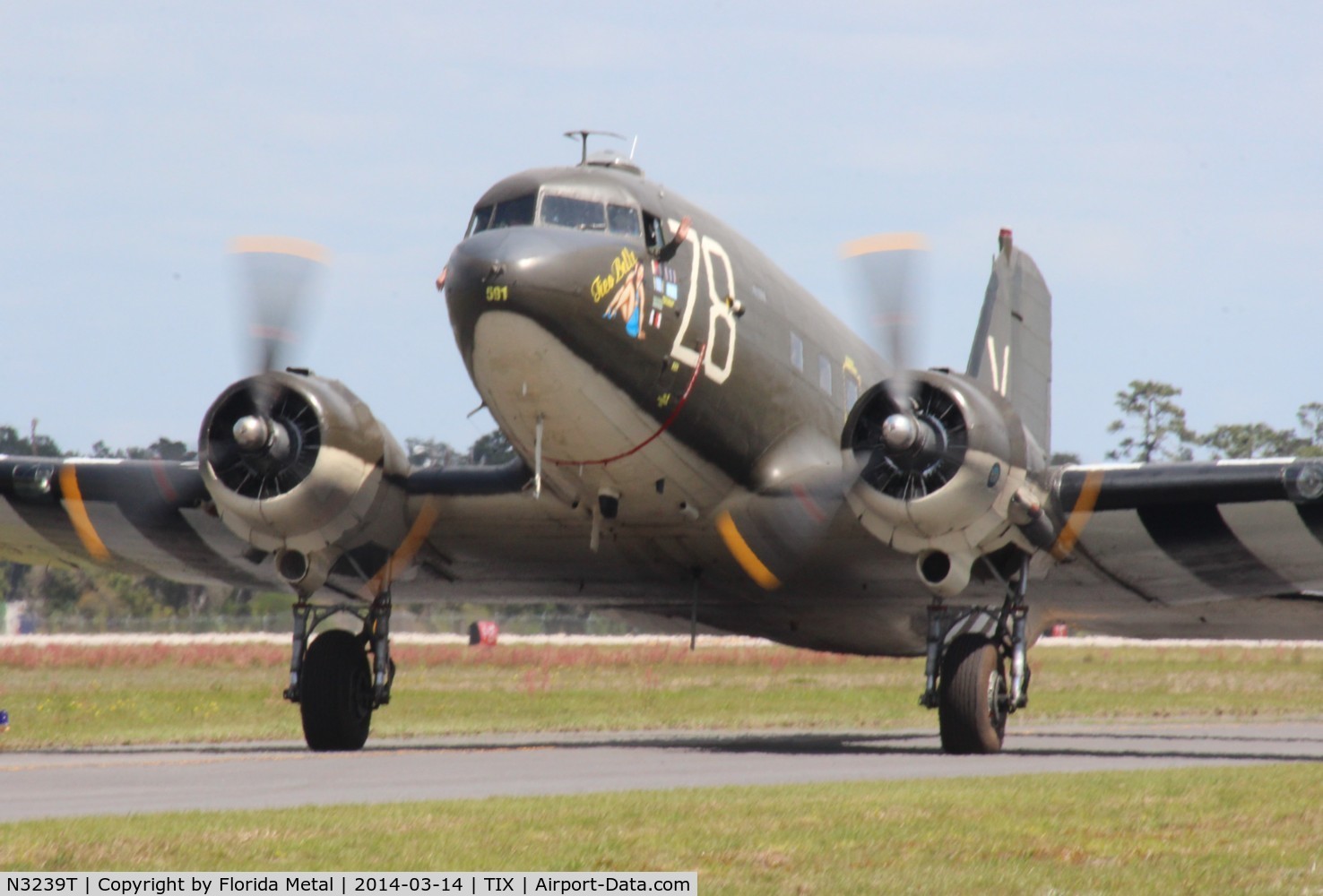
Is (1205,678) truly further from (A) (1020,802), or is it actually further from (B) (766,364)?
(A) (1020,802)

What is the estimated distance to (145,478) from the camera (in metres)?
20.9

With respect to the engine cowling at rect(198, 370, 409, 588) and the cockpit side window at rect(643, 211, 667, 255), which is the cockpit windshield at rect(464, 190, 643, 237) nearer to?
the cockpit side window at rect(643, 211, 667, 255)

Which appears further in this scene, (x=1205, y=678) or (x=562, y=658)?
(x=562, y=658)

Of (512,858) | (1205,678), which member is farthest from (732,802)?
(1205,678)

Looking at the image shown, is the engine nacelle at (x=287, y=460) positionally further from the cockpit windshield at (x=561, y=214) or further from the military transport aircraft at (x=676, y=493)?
the cockpit windshield at (x=561, y=214)

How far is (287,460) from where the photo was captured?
61.2 ft

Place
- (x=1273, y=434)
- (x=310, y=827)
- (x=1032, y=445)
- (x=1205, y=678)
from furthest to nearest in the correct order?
(x=1273, y=434) < (x=1205, y=678) < (x=1032, y=445) < (x=310, y=827)

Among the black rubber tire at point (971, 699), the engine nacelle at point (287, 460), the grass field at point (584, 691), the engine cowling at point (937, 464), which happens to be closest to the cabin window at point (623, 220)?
the engine cowling at point (937, 464)

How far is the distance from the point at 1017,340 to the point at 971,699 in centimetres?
879

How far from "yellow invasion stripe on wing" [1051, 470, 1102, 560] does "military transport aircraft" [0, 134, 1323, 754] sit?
0.10 ft

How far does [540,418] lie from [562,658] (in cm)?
3422

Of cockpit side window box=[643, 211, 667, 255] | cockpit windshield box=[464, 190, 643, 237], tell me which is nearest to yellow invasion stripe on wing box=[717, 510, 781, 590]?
cockpit side window box=[643, 211, 667, 255]

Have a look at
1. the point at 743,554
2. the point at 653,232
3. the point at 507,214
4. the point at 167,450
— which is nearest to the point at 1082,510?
the point at 743,554

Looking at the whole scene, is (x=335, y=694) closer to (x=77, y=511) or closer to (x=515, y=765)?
(x=515, y=765)
